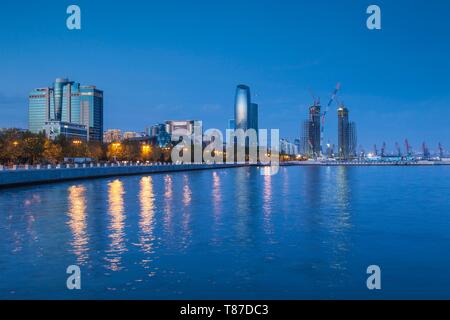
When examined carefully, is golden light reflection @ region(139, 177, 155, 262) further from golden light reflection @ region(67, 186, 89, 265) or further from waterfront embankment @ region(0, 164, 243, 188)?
waterfront embankment @ region(0, 164, 243, 188)

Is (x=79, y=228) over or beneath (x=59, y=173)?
beneath

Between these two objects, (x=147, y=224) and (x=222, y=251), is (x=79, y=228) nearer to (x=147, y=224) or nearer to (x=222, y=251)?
(x=147, y=224)

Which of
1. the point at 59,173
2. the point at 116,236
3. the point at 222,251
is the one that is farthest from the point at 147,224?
the point at 59,173

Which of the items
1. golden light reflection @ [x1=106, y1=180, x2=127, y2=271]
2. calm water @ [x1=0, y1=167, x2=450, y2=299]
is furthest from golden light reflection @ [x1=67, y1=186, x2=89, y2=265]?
golden light reflection @ [x1=106, y1=180, x2=127, y2=271]

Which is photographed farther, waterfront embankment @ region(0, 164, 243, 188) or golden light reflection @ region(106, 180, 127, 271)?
waterfront embankment @ region(0, 164, 243, 188)

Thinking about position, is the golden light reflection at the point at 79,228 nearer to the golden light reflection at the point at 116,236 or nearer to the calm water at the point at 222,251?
the calm water at the point at 222,251

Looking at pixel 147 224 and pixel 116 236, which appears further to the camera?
pixel 147 224

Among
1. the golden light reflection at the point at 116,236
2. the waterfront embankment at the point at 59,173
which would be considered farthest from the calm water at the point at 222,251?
the waterfront embankment at the point at 59,173

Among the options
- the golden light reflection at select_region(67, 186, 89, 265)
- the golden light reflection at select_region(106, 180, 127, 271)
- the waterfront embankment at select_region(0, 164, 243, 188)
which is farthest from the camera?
the waterfront embankment at select_region(0, 164, 243, 188)

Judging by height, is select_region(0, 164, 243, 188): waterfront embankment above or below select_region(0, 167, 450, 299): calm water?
above

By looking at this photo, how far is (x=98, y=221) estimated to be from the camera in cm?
2209
